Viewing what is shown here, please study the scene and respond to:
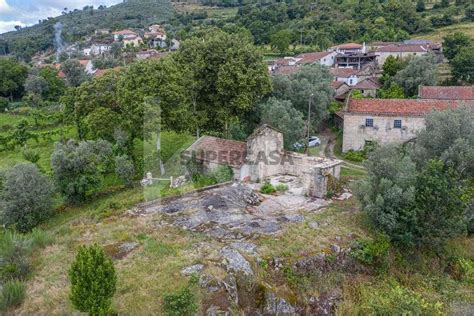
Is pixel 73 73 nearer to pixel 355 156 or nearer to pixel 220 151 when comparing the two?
pixel 220 151

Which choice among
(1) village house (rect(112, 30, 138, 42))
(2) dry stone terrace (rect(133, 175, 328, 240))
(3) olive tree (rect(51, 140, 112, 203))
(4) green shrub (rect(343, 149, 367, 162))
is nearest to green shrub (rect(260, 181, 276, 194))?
(2) dry stone terrace (rect(133, 175, 328, 240))

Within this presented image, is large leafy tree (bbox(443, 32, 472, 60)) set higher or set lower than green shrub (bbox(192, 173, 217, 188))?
higher

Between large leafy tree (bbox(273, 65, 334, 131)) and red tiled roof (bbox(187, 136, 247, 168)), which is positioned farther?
large leafy tree (bbox(273, 65, 334, 131))

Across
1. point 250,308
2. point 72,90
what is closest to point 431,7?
point 72,90

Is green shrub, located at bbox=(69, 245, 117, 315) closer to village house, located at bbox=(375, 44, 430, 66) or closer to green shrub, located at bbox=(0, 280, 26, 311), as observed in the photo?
green shrub, located at bbox=(0, 280, 26, 311)

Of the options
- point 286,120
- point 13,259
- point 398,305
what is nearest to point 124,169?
point 286,120

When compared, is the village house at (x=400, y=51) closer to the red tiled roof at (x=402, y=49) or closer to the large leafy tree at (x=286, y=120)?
the red tiled roof at (x=402, y=49)

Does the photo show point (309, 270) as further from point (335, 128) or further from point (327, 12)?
point (327, 12)

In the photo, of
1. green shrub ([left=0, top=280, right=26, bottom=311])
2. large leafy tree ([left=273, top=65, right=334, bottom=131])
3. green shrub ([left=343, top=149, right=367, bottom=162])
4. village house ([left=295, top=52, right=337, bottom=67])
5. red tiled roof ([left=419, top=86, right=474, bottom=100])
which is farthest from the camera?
village house ([left=295, top=52, right=337, bottom=67])
